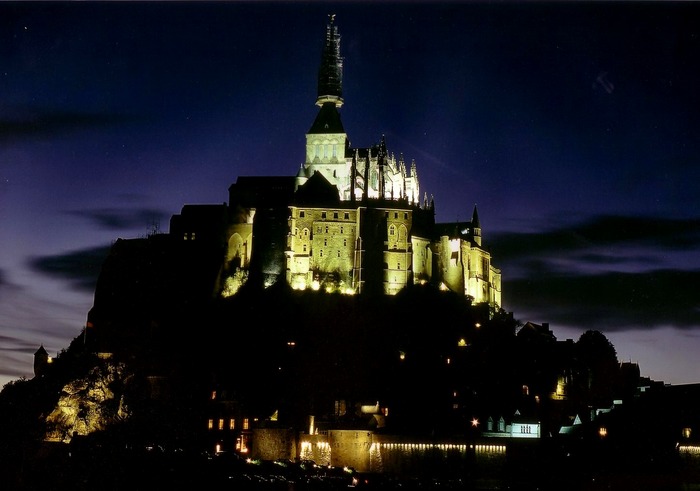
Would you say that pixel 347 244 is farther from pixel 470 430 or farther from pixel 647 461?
pixel 647 461

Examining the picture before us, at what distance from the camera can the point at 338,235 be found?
80.8 meters

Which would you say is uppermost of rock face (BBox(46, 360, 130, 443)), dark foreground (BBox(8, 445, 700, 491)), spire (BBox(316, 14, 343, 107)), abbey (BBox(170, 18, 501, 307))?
spire (BBox(316, 14, 343, 107))

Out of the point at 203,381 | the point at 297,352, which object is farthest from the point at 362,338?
the point at 203,381

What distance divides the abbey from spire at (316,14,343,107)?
24.9 ft

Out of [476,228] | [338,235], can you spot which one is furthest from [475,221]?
[338,235]

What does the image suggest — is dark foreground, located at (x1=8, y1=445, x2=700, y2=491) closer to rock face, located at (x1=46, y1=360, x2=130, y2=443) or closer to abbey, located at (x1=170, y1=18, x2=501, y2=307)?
rock face, located at (x1=46, y1=360, x2=130, y2=443)

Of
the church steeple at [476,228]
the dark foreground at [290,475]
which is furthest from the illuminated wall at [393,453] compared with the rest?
the church steeple at [476,228]

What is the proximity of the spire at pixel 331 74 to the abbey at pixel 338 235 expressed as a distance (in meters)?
7.57

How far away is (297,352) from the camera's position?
7475cm

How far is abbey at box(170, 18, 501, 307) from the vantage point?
7962 cm

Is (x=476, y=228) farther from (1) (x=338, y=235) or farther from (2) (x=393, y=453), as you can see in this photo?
(2) (x=393, y=453)

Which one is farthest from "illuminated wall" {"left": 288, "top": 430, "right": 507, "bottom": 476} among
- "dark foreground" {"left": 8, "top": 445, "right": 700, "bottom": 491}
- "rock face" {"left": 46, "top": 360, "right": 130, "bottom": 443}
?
"rock face" {"left": 46, "top": 360, "right": 130, "bottom": 443}

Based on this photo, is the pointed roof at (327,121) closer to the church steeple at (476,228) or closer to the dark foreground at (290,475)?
the church steeple at (476,228)

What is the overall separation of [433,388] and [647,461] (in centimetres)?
1648
